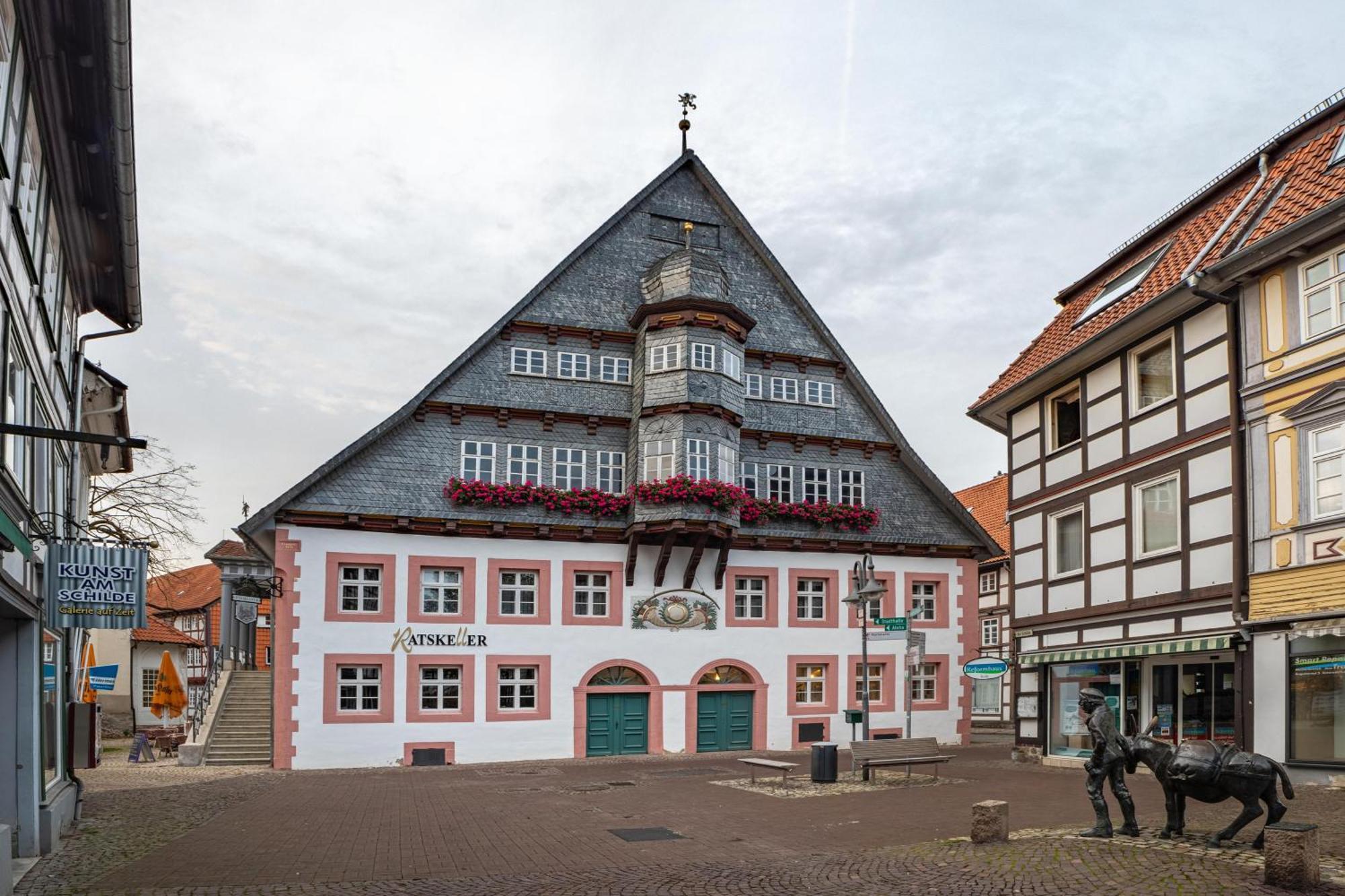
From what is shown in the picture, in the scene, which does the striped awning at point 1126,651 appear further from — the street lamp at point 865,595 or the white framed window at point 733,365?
the white framed window at point 733,365

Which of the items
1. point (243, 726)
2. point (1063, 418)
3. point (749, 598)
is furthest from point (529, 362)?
point (1063, 418)

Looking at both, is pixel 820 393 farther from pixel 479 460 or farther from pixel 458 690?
pixel 458 690

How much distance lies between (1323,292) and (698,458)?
602 inches

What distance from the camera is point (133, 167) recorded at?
45.6 ft

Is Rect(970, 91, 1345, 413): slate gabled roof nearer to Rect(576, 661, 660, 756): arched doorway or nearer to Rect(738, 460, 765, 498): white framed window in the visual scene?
Rect(738, 460, 765, 498): white framed window

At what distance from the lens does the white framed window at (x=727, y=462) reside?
1194 inches

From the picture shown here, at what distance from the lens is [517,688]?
1158 inches

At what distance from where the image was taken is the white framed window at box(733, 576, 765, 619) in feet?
104

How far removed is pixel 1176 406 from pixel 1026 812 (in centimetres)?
816

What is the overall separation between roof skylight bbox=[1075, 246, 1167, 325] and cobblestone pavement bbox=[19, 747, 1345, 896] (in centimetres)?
883

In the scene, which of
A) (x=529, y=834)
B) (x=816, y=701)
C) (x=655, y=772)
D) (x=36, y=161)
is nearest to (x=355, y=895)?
(x=529, y=834)

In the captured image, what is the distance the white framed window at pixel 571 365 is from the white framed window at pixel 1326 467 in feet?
58.9

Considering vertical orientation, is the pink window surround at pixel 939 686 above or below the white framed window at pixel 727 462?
below

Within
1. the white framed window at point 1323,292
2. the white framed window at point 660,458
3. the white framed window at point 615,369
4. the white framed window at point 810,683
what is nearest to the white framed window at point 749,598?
the white framed window at point 810,683
